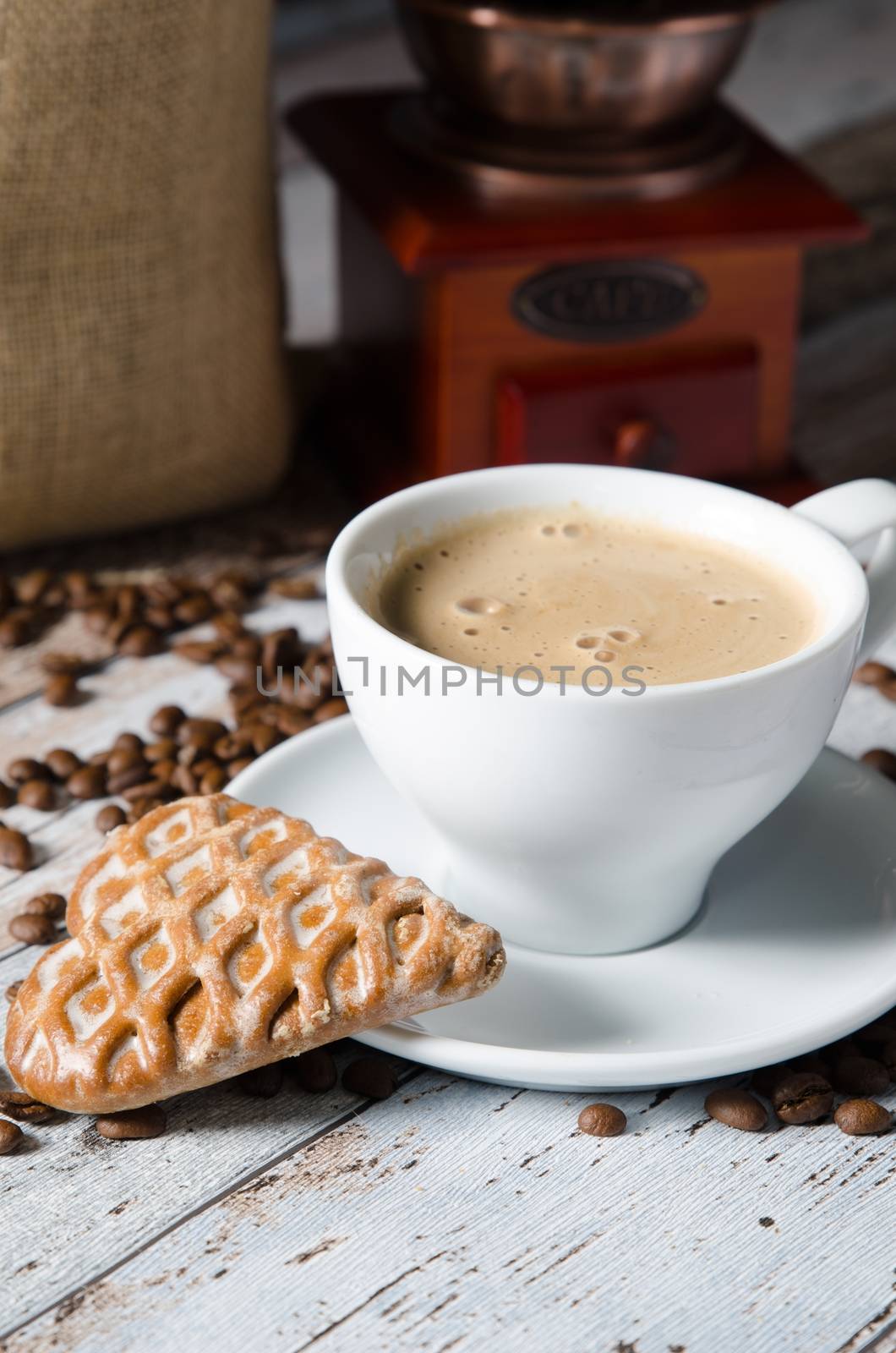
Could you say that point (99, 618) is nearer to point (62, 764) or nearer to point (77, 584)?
point (77, 584)

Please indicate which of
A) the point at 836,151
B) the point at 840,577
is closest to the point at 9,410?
the point at 840,577

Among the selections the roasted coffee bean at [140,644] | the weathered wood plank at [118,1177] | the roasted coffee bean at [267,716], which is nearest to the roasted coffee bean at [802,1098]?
the weathered wood plank at [118,1177]

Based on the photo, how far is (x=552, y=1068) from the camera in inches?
34.8

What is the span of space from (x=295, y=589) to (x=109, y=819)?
0.42 meters

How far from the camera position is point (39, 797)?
4.09 feet

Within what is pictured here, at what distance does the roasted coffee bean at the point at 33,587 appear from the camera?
1537 mm

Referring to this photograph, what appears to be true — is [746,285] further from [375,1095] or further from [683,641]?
[375,1095]

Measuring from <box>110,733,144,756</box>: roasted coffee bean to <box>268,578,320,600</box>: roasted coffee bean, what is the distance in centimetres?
30

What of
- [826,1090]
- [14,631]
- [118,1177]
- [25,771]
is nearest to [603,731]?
[826,1090]

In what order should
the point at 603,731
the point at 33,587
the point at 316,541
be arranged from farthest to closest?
the point at 316,541 < the point at 33,587 < the point at 603,731

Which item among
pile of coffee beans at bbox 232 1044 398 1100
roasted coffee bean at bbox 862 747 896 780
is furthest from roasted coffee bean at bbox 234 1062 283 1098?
roasted coffee bean at bbox 862 747 896 780

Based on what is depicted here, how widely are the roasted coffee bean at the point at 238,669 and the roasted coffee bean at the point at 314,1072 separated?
0.52 metres

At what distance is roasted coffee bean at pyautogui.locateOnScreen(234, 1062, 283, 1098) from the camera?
0.95 m

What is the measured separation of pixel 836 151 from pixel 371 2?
882 millimetres
